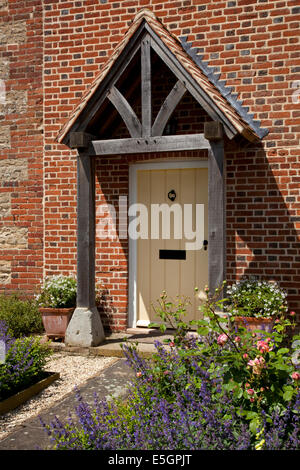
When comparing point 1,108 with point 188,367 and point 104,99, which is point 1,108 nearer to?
point 104,99

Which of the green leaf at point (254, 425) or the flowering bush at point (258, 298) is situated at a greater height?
the flowering bush at point (258, 298)

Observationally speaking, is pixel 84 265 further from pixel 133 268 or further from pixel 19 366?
pixel 19 366

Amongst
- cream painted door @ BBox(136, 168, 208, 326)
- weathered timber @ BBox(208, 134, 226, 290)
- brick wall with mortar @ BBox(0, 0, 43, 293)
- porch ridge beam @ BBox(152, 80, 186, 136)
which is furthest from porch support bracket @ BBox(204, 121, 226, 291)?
brick wall with mortar @ BBox(0, 0, 43, 293)

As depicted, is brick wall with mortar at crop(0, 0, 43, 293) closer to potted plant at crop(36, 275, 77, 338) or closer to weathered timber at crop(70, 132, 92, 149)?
potted plant at crop(36, 275, 77, 338)

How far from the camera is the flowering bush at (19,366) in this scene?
173 inches

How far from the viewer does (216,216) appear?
5.38m

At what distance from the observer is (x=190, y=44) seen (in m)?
6.50

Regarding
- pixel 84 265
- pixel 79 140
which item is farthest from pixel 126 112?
pixel 84 265

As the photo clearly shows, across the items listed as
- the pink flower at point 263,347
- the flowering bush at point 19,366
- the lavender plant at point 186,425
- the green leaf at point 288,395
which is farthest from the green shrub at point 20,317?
the green leaf at point 288,395

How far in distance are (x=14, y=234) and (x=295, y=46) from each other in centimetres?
491

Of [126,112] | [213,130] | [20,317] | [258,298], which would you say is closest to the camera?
[213,130]

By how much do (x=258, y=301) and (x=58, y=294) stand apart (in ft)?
8.82

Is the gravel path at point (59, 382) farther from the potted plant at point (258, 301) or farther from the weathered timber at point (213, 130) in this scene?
the weathered timber at point (213, 130)

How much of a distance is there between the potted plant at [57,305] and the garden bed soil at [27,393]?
1375 millimetres
